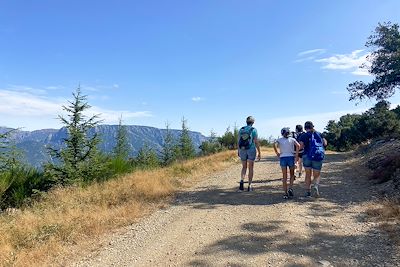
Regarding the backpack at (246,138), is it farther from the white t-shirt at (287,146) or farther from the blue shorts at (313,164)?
the blue shorts at (313,164)

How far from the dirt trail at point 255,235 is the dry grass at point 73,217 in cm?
53

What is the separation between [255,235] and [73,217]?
416 centimetres

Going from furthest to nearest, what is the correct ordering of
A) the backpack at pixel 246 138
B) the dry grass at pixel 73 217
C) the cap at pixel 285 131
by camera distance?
the backpack at pixel 246 138 < the cap at pixel 285 131 < the dry grass at pixel 73 217

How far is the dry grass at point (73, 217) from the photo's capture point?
6590mm

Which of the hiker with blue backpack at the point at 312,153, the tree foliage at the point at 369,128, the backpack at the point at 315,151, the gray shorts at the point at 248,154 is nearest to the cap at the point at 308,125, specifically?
the hiker with blue backpack at the point at 312,153

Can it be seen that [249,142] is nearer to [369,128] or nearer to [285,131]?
[285,131]

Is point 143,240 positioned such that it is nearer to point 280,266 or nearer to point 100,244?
point 100,244

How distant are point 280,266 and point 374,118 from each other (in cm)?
3115

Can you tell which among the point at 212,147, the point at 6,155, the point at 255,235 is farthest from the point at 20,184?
the point at 212,147

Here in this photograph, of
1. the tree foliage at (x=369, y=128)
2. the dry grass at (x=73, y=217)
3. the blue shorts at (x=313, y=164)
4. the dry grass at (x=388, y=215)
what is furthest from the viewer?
the tree foliage at (x=369, y=128)

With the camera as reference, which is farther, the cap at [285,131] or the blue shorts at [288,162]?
the cap at [285,131]

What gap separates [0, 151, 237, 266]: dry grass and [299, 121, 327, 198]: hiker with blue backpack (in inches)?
160

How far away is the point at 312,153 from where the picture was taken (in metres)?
10.1

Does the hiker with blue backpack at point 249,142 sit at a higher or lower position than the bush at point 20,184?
higher
